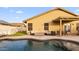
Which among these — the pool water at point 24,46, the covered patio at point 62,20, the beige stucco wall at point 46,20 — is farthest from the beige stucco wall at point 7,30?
the covered patio at point 62,20

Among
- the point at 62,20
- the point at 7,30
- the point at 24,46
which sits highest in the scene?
the point at 62,20

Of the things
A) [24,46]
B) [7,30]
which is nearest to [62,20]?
[24,46]

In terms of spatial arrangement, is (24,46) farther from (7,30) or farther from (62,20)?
(62,20)

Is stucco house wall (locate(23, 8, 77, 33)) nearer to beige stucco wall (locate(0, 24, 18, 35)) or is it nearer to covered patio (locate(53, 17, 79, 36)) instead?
covered patio (locate(53, 17, 79, 36))

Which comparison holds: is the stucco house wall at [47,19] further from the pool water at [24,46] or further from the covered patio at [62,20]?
the pool water at [24,46]

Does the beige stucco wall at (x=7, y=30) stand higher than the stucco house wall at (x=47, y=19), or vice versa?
the stucco house wall at (x=47, y=19)

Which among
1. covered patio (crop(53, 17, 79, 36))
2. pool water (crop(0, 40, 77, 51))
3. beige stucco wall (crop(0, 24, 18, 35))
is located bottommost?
pool water (crop(0, 40, 77, 51))

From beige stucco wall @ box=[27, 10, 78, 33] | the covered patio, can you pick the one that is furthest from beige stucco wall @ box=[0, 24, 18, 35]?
the covered patio

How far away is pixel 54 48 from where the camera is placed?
195 cm

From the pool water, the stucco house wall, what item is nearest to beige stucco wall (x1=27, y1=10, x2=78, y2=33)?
the stucco house wall

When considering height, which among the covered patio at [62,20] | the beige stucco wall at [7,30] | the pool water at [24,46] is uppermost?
the covered patio at [62,20]

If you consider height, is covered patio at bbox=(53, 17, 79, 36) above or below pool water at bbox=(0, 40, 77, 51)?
above
